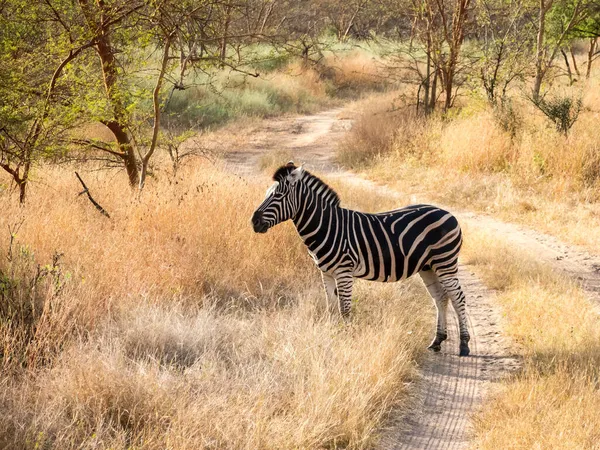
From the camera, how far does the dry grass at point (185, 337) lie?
15.0 feet

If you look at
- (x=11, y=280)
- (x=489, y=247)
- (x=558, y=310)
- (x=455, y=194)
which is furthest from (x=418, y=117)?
(x=11, y=280)

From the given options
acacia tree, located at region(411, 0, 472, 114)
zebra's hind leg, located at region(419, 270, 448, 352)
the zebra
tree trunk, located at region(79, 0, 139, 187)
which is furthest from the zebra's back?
acacia tree, located at region(411, 0, 472, 114)

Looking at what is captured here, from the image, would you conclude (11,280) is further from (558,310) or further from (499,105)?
(499,105)

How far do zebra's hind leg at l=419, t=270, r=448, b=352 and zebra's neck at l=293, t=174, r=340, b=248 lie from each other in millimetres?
1130

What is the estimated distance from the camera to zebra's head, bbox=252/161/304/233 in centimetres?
605

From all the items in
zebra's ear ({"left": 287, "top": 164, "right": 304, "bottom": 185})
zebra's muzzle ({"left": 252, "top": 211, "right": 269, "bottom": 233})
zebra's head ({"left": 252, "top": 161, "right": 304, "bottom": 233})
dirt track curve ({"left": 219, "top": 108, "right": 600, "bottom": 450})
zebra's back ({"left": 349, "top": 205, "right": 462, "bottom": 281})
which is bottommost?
dirt track curve ({"left": 219, "top": 108, "right": 600, "bottom": 450})

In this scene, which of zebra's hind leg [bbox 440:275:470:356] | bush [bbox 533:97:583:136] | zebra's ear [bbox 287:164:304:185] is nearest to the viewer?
zebra's ear [bbox 287:164:304:185]

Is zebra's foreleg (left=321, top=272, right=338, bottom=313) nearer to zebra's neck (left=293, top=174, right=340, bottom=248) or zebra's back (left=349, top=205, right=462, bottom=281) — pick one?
zebra's back (left=349, top=205, right=462, bottom=281)

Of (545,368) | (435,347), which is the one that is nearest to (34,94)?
(435,347)

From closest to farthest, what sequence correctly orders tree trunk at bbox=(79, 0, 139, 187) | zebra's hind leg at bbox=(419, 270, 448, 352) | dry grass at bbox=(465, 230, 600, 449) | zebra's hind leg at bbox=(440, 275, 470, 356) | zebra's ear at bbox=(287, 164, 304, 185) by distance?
A: dry grass at bbox=(465, 230, 600, 449) < zebra's ear at bbox=(287, 164, 304, 185) < zebra's hind leg at bbox=(440, 275, 470, 356) < zebra's hind leg at bbox=(419, 270, 448, 352) < tree trunk at bbox=(79, 0, 139, 187)

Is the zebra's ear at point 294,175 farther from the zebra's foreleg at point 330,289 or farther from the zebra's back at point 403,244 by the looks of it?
the zebra's foreleg at point 330,289

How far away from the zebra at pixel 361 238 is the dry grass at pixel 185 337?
42cm

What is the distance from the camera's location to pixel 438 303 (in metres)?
6.67

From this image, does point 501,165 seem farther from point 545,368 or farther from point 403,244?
point 545,368
